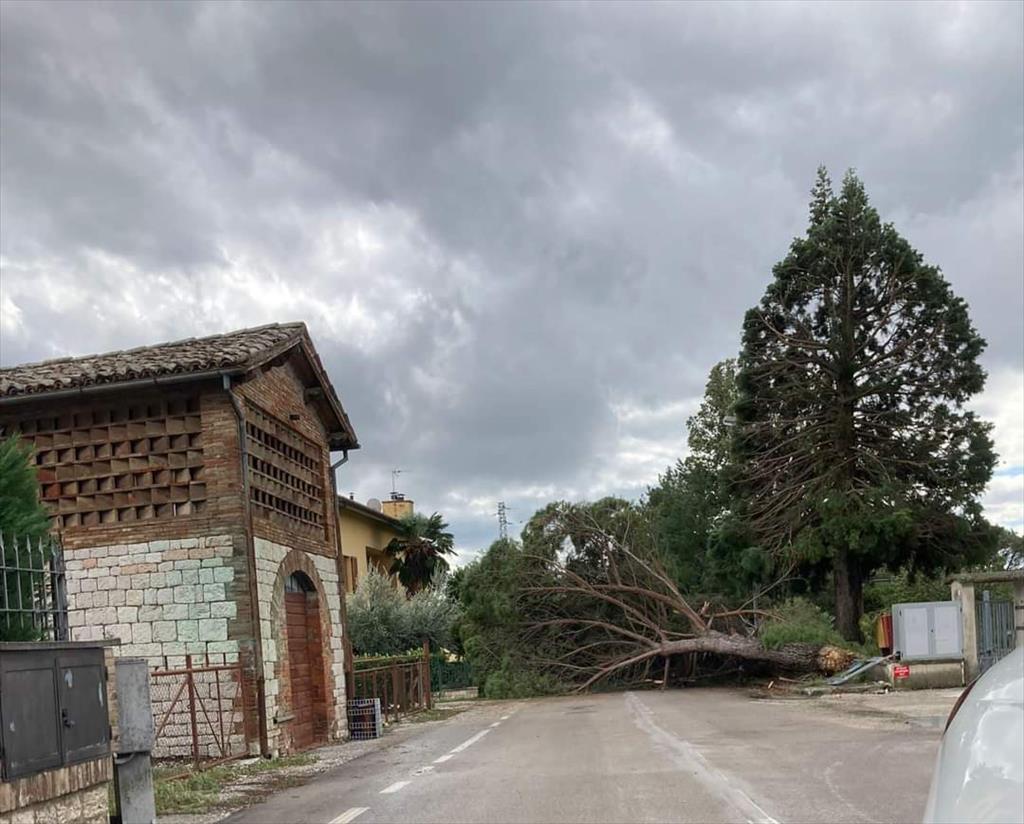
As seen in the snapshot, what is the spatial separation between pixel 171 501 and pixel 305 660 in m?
4.43

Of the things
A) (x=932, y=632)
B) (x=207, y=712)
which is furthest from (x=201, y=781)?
(x=932, y=632)

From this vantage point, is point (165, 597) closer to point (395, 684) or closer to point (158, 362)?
point (158, 362)

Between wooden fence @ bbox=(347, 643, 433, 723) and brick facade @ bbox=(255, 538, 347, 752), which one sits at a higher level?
brick facade @ bbox=(255, 538, 347, 752)

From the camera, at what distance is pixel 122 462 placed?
647 inches

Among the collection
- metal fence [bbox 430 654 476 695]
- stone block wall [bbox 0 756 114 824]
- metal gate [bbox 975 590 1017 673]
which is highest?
stone block wall [bbox 0 756 114 824]

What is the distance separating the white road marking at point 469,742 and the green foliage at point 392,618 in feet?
50.0

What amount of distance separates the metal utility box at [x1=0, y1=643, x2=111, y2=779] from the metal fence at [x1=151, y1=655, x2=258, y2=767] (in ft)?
25.5

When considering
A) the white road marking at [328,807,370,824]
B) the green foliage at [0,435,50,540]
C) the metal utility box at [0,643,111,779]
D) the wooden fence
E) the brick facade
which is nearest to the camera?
the metal utility box at [0,643,111,779]

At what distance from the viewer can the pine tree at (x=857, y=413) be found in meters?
32.2

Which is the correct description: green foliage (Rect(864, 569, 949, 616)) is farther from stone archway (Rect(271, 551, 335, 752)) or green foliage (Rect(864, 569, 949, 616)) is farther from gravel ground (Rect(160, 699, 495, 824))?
stone archway (Rect(271, 551, 335, 752))

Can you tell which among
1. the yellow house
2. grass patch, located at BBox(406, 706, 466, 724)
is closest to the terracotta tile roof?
grass patch, located at BBox(406, 706, 466, 724)

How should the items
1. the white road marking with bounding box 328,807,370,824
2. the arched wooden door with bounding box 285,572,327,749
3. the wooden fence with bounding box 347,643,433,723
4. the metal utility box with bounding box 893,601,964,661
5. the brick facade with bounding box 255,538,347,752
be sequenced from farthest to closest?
the metal utility box with bounding box 893,601,964,661, the wooden fence with bounding box 347,643,433,723, the arched wooden door with bounding box 285,572,327,749, the brick facade with bounding box 255,538,347,752, the white road marking with bounding box 328,807,370,824

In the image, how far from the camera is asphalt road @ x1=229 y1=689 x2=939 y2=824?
29.6 feet

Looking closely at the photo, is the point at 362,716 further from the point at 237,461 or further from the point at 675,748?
the point at 675,748
